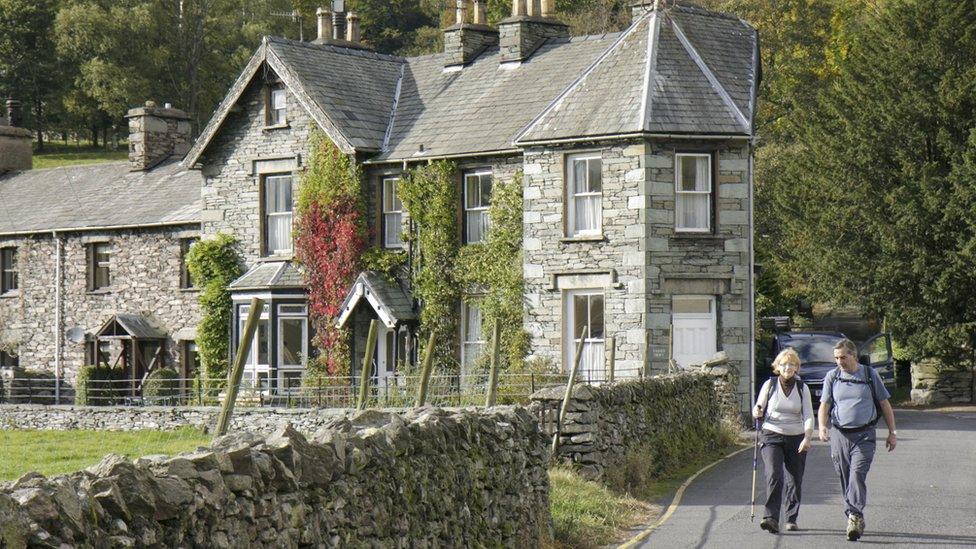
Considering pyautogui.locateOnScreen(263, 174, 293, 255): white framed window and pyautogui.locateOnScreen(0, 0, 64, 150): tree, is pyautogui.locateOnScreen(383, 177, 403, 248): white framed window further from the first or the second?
pyautogui.locateOnScreen(0, 0, 64, 150): tree

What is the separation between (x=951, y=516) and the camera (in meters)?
15.4

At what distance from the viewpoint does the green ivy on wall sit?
35906 mm

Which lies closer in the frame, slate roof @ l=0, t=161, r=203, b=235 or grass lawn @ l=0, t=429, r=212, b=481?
grass lawn @ l=0, t=429, r=212, b=481

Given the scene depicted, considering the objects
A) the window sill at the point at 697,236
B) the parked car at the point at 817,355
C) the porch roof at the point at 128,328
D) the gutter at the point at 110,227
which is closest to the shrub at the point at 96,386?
the porch roof at the point at 128,328

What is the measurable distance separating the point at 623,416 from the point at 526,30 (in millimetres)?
18584

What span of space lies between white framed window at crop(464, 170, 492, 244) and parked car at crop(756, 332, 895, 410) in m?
7.21

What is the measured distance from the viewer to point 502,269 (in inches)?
1241

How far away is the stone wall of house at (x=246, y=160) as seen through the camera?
1371 inches

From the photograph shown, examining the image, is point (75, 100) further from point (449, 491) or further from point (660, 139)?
point (449, 491)

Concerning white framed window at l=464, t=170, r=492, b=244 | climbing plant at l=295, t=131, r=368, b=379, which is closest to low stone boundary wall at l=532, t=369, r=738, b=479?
white framed window at l=464, t=170, r=492, b=244

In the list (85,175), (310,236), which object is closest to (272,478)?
(310,236)

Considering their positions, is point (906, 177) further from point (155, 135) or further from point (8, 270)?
point (8, 270)

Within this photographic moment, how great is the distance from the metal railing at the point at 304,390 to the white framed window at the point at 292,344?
382 mm

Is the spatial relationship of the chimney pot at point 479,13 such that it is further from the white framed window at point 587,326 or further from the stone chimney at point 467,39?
the white framed window at point 587,326
